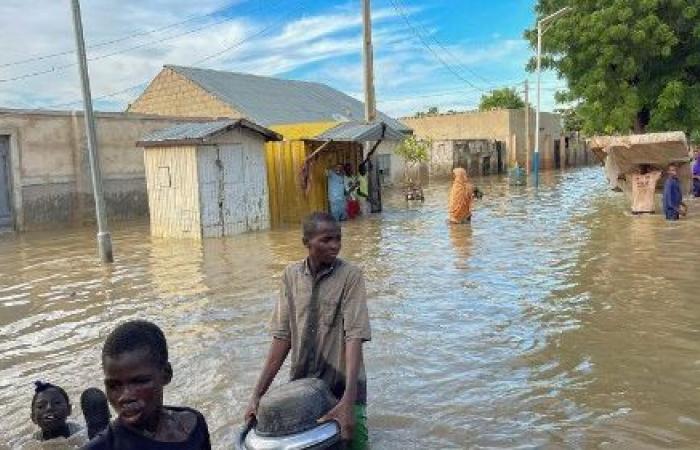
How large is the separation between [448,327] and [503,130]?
42095mm

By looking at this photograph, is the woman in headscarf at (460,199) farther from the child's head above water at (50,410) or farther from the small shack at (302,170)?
the child's head above water at (50,410)

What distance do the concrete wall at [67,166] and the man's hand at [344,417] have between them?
58.4ft

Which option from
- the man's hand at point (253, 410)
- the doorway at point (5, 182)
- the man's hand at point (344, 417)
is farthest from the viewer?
the doorway at point (5, 182)

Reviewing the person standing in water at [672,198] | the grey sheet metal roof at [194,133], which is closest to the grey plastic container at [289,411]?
the grey sheet metal roof at [194,133]

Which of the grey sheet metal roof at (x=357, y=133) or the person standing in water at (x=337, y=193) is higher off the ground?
the grey sheet metal roof at (x=357, y=133)

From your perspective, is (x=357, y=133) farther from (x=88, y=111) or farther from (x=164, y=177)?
(x=88, y=111)

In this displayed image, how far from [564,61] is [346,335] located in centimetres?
2271

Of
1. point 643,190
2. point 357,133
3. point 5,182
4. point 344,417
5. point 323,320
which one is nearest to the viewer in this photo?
point 344,417

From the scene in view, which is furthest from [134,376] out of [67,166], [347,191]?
[67,166]

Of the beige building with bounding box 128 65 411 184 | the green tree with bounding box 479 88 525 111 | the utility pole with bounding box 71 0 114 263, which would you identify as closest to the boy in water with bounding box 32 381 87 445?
the utility pole with bounding box 71 0 114 263

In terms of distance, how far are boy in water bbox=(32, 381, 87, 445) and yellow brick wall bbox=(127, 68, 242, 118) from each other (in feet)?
84.0

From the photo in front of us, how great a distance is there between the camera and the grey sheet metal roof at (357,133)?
56.9ft

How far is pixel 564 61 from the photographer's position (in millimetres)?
23984

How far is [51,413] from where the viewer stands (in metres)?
4.59
